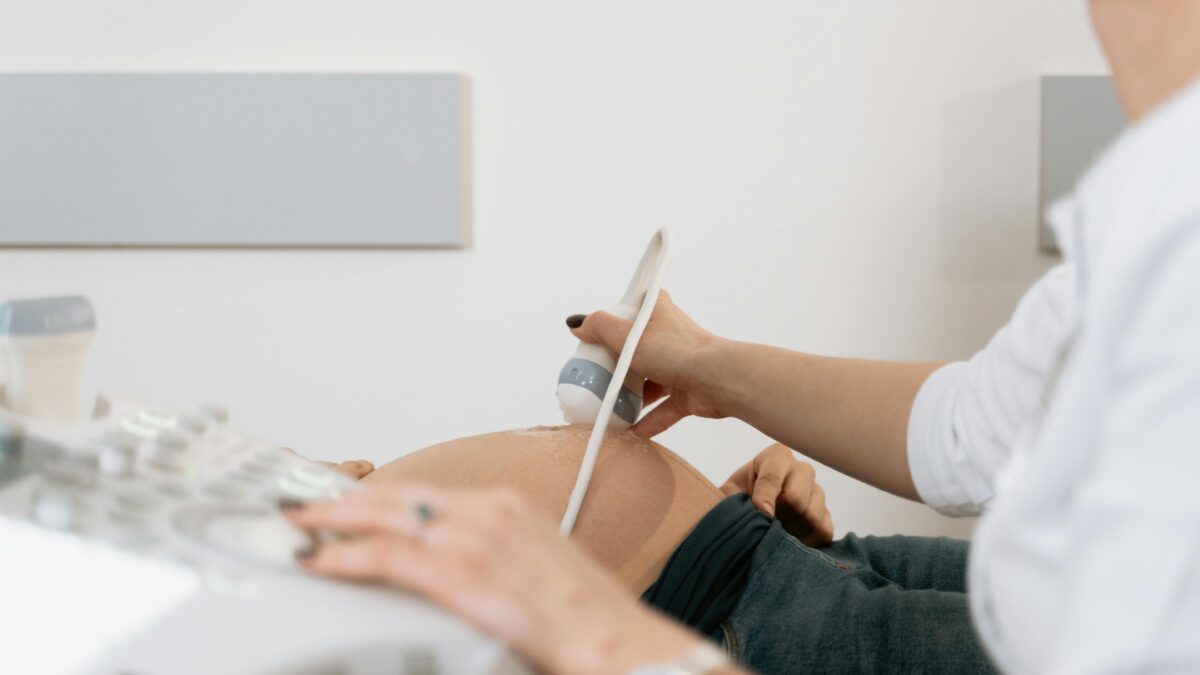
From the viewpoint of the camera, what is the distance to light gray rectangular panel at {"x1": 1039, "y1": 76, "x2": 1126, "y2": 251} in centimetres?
158

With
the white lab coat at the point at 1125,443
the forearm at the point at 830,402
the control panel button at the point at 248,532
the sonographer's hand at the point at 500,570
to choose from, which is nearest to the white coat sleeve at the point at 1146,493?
the white lab coat at the point at 1125,443

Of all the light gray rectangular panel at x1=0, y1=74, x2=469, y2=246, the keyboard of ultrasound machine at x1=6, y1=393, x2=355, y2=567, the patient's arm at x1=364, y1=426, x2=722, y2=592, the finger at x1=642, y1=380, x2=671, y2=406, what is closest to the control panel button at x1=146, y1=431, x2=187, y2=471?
the keyboard of ultrasound machine at x1=6, y1=393, x2=355, y2=567

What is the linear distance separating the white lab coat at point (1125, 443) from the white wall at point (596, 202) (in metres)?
1.25

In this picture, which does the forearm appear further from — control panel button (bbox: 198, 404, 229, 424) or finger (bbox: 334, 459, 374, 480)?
control panel button (bbox: 198, 404, 229, 424)

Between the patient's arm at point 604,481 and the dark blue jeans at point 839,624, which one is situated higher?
the patient's arm at point 604,481

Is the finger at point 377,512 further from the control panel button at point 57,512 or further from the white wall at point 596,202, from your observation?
the white wall at point 596,202

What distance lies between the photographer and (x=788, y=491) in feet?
3.75

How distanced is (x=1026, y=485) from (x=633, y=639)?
0.16 m

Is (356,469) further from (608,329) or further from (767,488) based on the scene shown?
(767,488)

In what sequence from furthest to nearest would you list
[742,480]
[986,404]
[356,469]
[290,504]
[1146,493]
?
[742,480] → [356,469] → [986,404] → [290,504] → [1146,493]

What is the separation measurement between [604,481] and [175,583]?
23.6 inches

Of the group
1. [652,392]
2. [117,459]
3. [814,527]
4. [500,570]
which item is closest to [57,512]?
[117,459]

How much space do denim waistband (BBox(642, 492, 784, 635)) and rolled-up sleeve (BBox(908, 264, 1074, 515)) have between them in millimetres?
184

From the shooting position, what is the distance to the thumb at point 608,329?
1.02 meters
